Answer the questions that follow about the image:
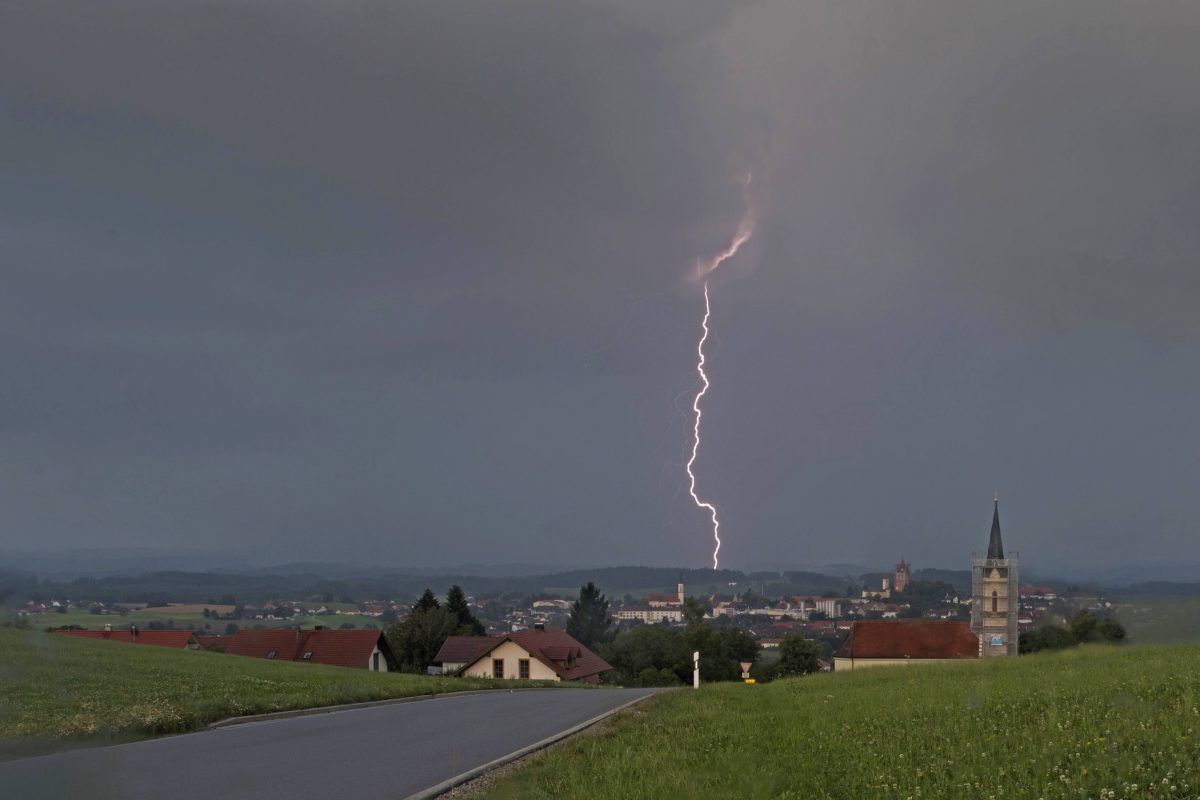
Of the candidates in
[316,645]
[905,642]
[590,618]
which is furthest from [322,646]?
[590,618]

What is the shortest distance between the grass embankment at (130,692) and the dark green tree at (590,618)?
118335 mm

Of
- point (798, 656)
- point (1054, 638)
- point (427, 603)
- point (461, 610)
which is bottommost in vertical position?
point (798, 656)

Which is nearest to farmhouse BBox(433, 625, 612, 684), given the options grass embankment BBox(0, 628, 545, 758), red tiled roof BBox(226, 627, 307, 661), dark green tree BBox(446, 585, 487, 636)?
red tiled roof BBox(226, 627, 307, 661)

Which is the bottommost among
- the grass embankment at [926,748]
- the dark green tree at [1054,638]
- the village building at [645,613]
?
the village building at [645,613]

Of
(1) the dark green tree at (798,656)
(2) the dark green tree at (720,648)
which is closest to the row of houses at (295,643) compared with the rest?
(2) the dark green tree at (720,648)

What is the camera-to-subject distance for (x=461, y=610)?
102m

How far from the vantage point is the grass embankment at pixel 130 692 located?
15.7 metres

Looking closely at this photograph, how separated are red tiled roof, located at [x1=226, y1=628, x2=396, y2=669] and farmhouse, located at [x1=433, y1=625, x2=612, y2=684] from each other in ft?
18.9

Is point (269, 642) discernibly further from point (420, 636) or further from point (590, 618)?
point (590, 618)

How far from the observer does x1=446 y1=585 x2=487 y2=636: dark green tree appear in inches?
3934

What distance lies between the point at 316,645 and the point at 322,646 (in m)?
0.72

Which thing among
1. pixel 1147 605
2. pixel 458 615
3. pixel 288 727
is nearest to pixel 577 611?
pixel 458 615

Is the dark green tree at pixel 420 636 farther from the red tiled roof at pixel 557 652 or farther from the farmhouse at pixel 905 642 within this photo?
the farmhouse at pixel 905 642

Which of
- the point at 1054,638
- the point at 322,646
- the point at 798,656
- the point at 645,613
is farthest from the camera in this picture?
the point at 645,613
